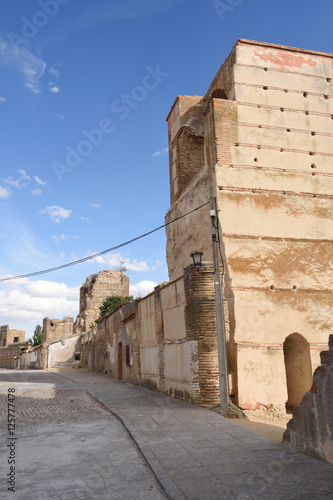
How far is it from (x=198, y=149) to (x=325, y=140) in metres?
4.65

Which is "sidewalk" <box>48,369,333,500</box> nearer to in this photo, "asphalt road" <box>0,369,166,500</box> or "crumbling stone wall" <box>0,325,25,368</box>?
"asphalt road" <box>0,369,166,500</box>

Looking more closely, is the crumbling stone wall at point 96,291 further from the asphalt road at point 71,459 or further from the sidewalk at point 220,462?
the sidewalk at point 220,462

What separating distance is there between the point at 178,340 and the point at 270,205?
491 centimetres

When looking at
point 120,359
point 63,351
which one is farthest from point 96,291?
→ point 120,359

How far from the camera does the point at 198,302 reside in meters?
10.1

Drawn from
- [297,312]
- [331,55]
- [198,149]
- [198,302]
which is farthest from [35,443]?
[331,55]

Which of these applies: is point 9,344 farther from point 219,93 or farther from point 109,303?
point 219,93

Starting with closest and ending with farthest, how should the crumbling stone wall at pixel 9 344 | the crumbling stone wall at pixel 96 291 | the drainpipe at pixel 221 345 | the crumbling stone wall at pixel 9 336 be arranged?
the drainpipe at pixel 221 345
the crumbling stone wall at pixel 96 291
the crumbling stone wall at pixel 9 344
the crumbling stone wall at pixel 9 336

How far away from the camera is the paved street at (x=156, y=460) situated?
13.9 ft

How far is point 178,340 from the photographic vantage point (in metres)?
11.2

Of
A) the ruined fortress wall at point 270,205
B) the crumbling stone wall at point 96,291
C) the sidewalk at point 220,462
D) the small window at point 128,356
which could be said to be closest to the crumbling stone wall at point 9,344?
the crumbling stone wall at point 96,291

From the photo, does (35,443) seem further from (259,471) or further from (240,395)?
(240,395)

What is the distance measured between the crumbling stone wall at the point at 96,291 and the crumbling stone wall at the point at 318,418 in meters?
37.5

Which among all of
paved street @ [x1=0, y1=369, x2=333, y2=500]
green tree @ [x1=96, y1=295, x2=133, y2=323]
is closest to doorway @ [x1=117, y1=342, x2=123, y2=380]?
paved street @ [x1=0, y1=369, x2=333, y2=500]
